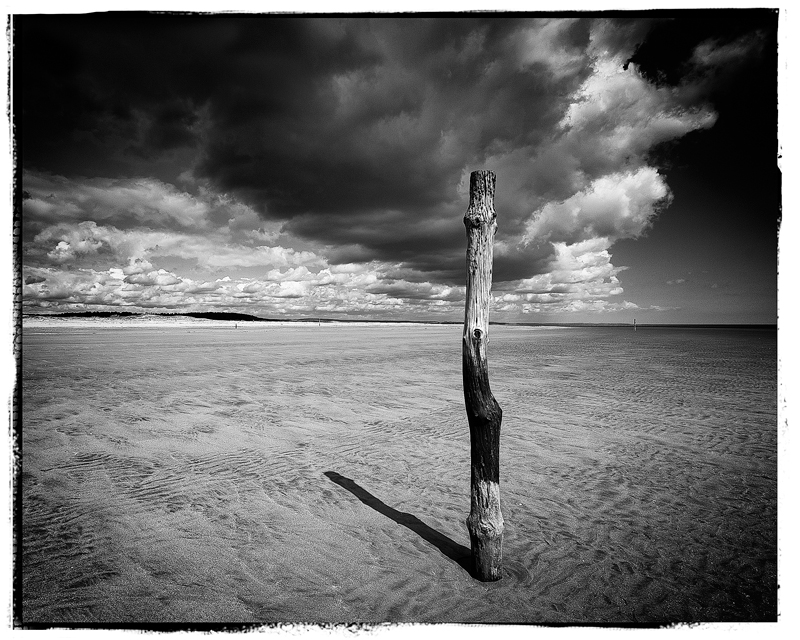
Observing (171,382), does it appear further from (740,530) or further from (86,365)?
(740,530)

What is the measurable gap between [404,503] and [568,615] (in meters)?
2.46

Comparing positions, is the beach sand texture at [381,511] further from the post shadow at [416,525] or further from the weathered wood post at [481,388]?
the weathered wood post at [481,388]

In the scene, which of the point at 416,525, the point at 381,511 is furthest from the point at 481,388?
the point at 381,511

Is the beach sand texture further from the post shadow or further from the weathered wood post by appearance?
the weathered wood post

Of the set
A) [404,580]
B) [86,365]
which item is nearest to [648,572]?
[404,580]

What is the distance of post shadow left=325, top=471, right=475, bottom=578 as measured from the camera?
14.9ft

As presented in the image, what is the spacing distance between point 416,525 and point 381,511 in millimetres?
552

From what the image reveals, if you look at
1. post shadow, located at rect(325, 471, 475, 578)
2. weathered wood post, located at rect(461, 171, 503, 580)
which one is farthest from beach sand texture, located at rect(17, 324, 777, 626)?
weathered wood post, located at rect(461, 171, 503, 580)

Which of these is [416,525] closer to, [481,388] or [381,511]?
[381,511]

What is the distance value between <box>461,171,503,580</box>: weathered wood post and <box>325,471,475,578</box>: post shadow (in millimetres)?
357

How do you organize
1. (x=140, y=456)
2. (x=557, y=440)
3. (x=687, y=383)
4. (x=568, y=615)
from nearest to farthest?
(x=568, y=615) → (x=140, y=456) → (x=557, y=440) → (x=687, y=383)

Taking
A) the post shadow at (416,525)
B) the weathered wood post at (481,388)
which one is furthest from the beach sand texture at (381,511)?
the weathered wood post at (481,388)

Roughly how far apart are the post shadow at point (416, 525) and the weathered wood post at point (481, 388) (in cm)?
36

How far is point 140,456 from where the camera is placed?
7520 millimetres
